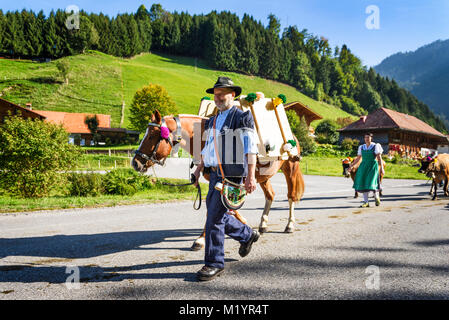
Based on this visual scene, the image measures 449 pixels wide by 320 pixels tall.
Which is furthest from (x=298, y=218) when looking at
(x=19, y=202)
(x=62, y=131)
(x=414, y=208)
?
(x=62, y=131)

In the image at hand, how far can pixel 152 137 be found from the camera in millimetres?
4512

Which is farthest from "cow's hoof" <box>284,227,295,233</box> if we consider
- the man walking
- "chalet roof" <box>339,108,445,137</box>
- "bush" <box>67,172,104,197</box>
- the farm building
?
"chalet roof" <box>339,108,445,137</box>

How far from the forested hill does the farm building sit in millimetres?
59856

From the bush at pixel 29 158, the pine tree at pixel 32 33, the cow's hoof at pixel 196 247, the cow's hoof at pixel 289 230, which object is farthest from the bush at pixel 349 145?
the pine tree at pixel 32 33

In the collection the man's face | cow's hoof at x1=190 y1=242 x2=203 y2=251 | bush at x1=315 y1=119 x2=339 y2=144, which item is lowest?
cow's hoof at x1=190 y1=242 x2=203 y2=251

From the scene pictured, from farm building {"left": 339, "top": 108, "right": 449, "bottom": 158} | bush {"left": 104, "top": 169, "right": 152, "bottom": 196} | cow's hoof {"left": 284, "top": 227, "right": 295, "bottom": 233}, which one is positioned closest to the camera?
cow's hoof {"left": 284, "top": 227, "right": 295, "bottom": 233}

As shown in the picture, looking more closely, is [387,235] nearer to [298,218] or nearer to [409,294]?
[298,218]

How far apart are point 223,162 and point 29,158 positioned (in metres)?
9.03

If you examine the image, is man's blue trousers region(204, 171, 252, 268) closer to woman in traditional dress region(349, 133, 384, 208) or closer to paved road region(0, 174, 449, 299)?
paved road region(0, 174, 449, 299)

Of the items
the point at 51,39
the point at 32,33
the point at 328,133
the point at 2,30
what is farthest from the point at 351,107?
the point at 2,30

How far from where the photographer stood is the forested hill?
302 feet

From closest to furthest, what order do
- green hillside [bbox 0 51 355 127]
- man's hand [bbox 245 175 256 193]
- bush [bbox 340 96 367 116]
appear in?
1. man's hand [bbox 245 175 256 193]
2. green hillside [bbox 0 51 355 127]
3. bush [bbox 340 96 367 116]
